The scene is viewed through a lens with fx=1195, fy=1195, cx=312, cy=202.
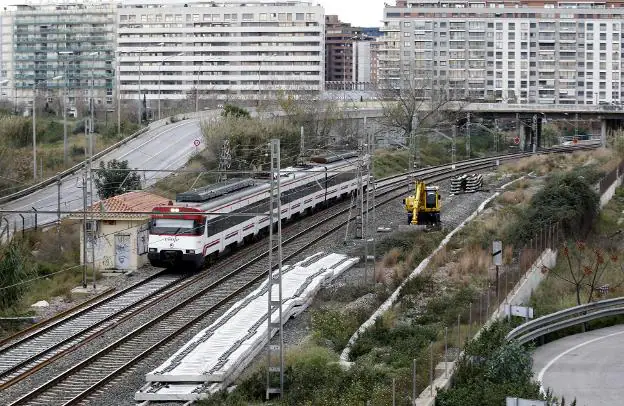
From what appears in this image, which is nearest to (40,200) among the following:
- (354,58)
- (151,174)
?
(151,174)

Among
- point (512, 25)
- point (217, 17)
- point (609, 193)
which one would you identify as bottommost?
point (609, 193)

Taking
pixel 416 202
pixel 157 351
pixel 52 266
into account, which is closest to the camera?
pixel 157 351

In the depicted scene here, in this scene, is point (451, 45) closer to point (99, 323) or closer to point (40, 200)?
point (40, 200)

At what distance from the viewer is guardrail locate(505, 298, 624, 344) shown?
2356cm

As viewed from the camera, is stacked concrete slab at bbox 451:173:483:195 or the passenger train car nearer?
the passenger train car

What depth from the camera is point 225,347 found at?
23.7 metres

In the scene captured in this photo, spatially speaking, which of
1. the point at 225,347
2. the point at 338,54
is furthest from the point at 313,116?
the point at 338,54

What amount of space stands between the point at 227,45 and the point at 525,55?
41.2 meters

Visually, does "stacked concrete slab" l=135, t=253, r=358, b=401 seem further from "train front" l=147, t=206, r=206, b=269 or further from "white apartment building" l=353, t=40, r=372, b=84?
"white apartment building" l=353, t=40, r=372, b=84

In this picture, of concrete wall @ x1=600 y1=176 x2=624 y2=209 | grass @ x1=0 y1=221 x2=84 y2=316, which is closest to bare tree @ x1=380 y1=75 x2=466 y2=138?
concrete wall @ x1=600 y1=176 x2=624 y2=209

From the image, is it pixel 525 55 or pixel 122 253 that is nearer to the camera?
pixel 122 253

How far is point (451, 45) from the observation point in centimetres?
13062

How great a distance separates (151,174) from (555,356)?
1486 inches

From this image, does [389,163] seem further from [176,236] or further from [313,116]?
[176,236]
